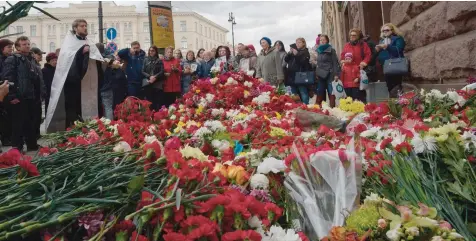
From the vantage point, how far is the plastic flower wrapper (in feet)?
6.20

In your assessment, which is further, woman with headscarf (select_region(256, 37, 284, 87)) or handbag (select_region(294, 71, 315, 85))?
woman with headscarf (select_region(256, 37, 284, 87))

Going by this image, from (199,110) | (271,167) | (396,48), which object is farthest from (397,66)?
(271,167)

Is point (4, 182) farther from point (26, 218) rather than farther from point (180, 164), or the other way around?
point (180, 164)

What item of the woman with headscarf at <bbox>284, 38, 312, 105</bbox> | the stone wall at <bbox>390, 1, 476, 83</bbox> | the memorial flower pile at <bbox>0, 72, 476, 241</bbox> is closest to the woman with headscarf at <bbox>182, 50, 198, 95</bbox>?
the woman with headscarf at <bbox>284, 38, 312, 105</bbox>

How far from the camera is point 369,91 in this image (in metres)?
7.50

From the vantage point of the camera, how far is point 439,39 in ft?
16.4

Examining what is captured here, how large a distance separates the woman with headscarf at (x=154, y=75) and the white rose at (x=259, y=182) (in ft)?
23.9

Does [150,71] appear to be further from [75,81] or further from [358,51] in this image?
[358,51]

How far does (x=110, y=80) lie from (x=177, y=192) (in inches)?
276

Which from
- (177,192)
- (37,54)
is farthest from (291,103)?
(37,54)

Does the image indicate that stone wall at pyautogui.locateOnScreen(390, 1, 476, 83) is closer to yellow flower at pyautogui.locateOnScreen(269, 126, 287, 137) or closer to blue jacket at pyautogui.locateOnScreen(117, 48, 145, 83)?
yellow flower at pyautogui.locateOnScreen(269, 126, 287, 137)

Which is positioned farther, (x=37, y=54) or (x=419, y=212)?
(x=37, y=54)

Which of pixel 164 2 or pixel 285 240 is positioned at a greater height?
pixel 164 2

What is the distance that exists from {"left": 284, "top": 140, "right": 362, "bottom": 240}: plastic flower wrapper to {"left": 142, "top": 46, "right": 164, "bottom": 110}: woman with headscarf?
731 cm
